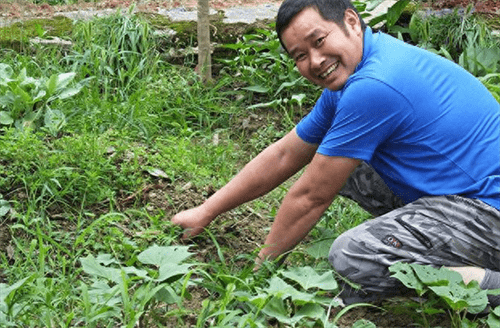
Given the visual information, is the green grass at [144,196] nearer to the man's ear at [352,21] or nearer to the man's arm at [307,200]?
the man's arm at [307,200]

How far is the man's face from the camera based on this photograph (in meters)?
3.08

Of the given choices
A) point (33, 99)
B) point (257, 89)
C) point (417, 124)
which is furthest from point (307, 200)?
point (257, 89)

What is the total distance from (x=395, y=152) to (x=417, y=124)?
0.15 meters

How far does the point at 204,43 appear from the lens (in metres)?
5.19

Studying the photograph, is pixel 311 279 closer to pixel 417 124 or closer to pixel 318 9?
pixel 417 124

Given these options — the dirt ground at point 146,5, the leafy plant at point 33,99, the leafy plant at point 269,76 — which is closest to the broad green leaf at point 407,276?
the leafy plant at point 33,99

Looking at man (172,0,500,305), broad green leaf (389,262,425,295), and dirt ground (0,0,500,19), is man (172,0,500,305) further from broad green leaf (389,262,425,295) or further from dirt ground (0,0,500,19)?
dirt ground (0,0,500,19)

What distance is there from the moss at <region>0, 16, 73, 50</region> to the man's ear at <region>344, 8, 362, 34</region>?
2664 millimetres

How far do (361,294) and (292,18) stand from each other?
1.05 metres

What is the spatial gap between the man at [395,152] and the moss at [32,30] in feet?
8.60

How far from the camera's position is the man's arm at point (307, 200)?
10.1 ft

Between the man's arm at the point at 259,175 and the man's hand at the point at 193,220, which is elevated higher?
the man's arm at the point at 259,175

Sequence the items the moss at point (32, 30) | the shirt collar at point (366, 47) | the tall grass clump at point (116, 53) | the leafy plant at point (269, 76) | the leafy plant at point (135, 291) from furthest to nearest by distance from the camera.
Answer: the moss at point (32, 30) < the leafy plant at point (269, 76) < the tall grass clump at point (116, 53) < the shirt collar at point (366, 47) < the leafy plant at point (135, 291)

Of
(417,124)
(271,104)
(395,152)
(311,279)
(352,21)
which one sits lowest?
(271,104)
